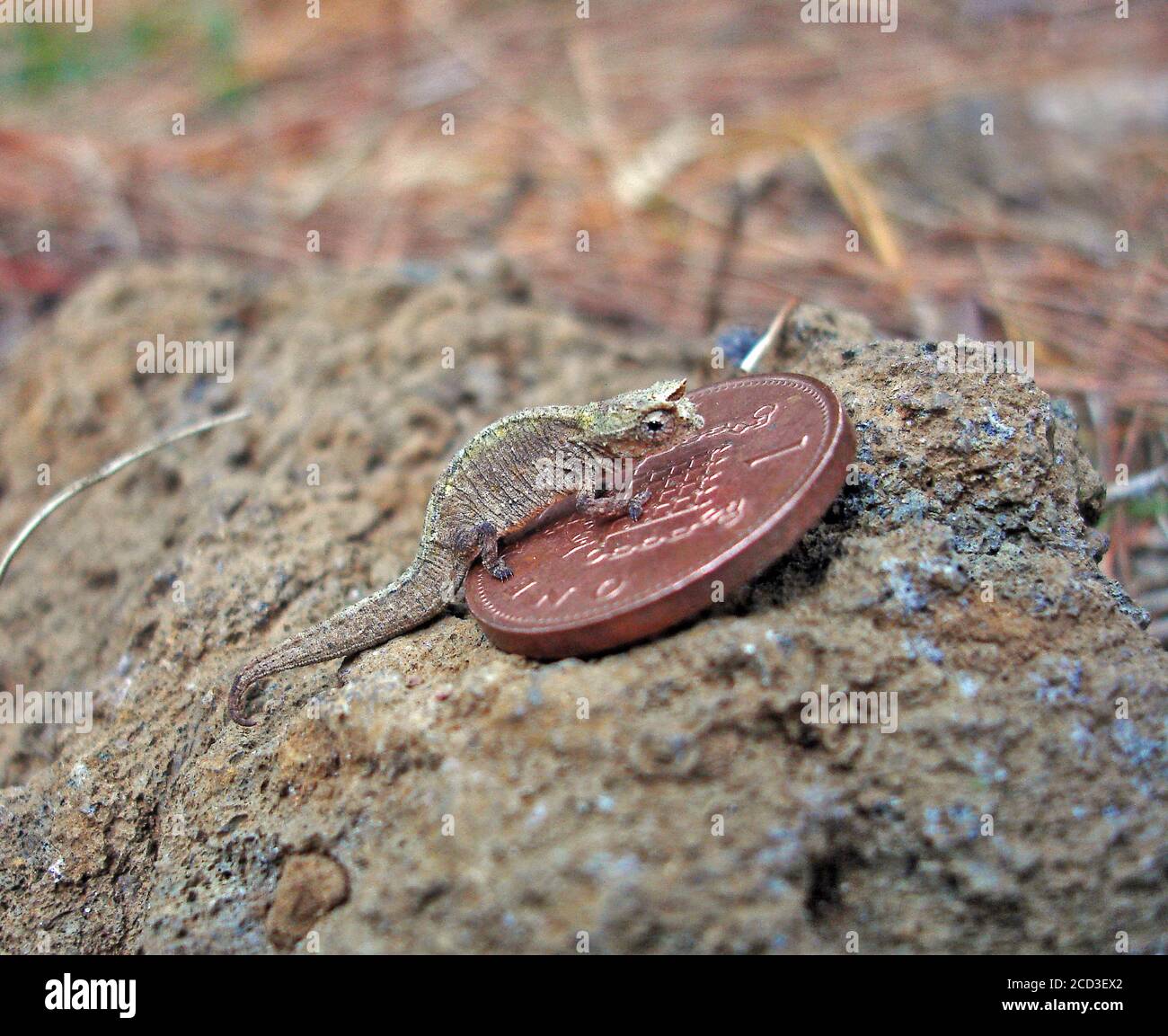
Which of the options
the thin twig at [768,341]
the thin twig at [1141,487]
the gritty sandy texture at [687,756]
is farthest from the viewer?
the thin twig at [1141,487]

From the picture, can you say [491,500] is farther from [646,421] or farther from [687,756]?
[687,756]

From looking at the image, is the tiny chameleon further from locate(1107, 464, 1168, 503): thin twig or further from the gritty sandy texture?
locate(1107, 464, 1168, 503): thin twig

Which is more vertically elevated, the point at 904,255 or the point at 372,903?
the point at 904,255

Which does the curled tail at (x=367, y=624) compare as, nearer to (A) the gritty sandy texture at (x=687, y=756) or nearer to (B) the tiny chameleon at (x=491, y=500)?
(B) the tiny chameleon at (x=491, y=500)

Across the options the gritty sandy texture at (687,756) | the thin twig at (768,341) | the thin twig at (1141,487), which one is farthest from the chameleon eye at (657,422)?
the thin twig at (1141,487)

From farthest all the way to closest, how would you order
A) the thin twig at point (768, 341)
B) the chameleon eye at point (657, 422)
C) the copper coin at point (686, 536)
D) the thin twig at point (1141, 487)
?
1. the thin twig at point (1141, 487)
2. the thin twig at point (768, 341)
3. the chameleon eye at point (657, 422)
4. the copper coin at point (686, 536)

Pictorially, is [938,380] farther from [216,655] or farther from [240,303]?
[240,303]

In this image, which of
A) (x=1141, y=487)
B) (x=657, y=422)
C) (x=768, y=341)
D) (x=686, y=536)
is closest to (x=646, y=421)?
(x=657, y=422)

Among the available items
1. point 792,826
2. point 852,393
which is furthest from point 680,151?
point 792,826
